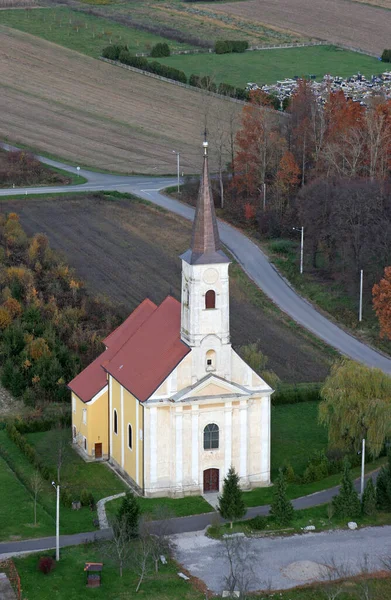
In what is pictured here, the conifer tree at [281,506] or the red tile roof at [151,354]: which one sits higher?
the red tile roof at [151,354]

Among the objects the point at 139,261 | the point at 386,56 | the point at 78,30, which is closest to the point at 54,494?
the point at 139,261

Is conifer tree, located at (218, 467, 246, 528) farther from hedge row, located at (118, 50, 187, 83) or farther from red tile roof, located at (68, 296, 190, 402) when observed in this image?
hedge row, located at (118, 50, 187, 83)

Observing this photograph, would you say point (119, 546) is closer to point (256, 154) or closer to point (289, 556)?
point (289, 556)

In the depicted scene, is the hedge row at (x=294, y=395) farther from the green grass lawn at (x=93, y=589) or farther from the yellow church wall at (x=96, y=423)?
the green grass lawn at (x=93, y=589)

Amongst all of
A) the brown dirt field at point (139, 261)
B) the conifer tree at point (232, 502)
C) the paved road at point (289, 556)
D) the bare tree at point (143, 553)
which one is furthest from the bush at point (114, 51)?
the bare tree at point (143, 553)

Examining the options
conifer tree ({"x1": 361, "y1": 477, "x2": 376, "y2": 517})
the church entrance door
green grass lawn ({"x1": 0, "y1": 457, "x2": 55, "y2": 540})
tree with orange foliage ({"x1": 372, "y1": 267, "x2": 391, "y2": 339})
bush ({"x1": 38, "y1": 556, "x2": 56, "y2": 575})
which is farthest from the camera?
tree with orange foliage ({"x1": 372, "y1": 267, "x2": 391, "y2": 339})

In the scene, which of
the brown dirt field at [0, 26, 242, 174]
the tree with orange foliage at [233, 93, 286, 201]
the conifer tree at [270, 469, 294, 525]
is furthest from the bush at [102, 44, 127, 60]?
the conifer tree at [270, 469, 294, 525]
